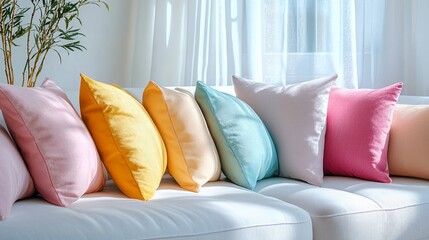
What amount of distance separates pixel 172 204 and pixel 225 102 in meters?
0.67

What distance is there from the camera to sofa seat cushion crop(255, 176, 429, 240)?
2.15 m

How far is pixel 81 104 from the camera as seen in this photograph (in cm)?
228

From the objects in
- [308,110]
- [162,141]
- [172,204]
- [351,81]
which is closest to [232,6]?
[351,81]

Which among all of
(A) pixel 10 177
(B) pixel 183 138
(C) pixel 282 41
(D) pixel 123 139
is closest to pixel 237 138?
(B) pixel 183 138

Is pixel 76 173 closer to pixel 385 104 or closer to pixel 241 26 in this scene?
pixel 385 104

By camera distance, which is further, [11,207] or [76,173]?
[76,173]

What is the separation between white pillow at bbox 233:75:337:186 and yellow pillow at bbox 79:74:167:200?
62 centimetres

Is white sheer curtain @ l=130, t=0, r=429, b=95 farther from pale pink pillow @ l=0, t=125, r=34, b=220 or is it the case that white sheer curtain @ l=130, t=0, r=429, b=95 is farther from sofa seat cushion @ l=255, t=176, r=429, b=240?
pale pink pillow @ l=0, t=125, r=34, b=220

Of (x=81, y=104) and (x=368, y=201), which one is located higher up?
(x=81, y=104)

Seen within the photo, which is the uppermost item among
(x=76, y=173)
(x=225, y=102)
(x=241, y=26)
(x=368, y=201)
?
(x=241, y=26)

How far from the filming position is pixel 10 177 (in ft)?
5.88

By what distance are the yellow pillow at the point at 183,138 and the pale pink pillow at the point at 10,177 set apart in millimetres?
563

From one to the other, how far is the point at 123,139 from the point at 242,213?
47 centimetres

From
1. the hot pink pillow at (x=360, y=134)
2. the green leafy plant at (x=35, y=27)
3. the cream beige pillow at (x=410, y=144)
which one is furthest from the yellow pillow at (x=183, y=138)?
the green leafy plant at (x=35, y=27)
